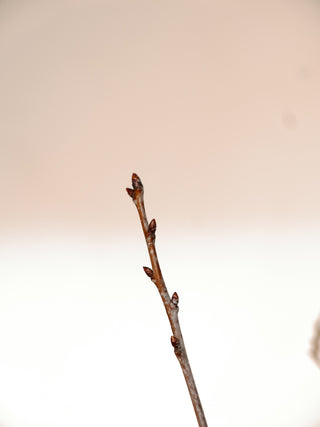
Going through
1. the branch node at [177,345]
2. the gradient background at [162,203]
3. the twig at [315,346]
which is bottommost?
the twig at [315,346]

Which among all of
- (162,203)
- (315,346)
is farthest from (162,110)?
(315,346)

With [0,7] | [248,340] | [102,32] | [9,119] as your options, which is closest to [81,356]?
[248,340]

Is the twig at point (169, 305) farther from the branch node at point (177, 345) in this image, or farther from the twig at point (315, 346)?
the twig at point (315, 346)

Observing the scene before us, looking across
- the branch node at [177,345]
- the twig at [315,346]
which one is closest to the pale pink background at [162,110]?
the twig at [315,346]

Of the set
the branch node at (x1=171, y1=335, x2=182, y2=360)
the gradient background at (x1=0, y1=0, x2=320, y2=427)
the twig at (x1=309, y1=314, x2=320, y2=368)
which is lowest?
the twig at (x1=309, y1=314, x2=320, y2=368)

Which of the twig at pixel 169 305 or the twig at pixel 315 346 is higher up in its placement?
the twig at pixel 169 305

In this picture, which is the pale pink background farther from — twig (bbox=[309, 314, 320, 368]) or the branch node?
the branch node

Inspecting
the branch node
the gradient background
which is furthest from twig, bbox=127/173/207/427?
the gradient background

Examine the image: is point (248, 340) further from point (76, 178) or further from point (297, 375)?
point (76, 178)

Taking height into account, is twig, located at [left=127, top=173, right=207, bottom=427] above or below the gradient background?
below
